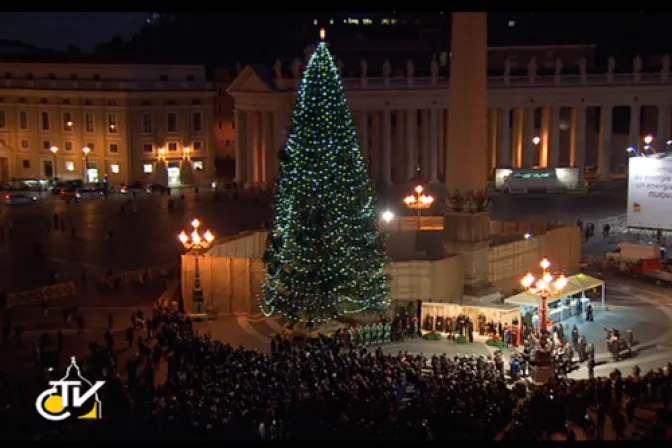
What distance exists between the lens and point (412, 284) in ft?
99.2

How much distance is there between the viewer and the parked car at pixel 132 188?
5956 cm

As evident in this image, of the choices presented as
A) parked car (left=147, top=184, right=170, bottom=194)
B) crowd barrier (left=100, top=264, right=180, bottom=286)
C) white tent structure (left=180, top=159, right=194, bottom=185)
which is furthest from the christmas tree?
white tent structure (left=180, top=159, right=194, bottom=185)

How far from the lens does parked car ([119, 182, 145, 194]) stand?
59.6 metres

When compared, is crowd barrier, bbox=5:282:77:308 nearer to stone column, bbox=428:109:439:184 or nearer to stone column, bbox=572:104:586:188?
stone column, bbox=428:109:439:184

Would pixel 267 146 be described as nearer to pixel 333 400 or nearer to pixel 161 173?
pixel 161 173

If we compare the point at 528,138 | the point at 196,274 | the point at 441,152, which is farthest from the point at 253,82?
the point at 196,274

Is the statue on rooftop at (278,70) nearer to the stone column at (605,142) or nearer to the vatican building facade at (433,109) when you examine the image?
the vatican building facade at (433,109)

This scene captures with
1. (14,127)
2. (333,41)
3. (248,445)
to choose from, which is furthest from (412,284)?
(333,41)

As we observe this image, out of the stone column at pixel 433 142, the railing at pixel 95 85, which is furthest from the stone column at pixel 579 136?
the railing at pixel 95 85

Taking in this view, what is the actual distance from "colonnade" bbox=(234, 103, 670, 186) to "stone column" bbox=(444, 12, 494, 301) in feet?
91.0

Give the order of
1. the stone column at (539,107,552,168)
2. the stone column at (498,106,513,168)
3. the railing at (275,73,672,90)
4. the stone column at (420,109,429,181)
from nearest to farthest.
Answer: the railing at (275,73,672,90) → the stone column at (420,109,429,181) → the stone column at (498,106,513,168) → the stone column at (539,107,552,168)

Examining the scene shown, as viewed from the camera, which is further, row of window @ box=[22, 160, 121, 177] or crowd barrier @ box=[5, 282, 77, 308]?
row of window @ box=[22, 160, 121, 177]

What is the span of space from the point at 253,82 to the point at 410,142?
29.1 ft

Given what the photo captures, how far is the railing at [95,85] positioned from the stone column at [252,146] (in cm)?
652
